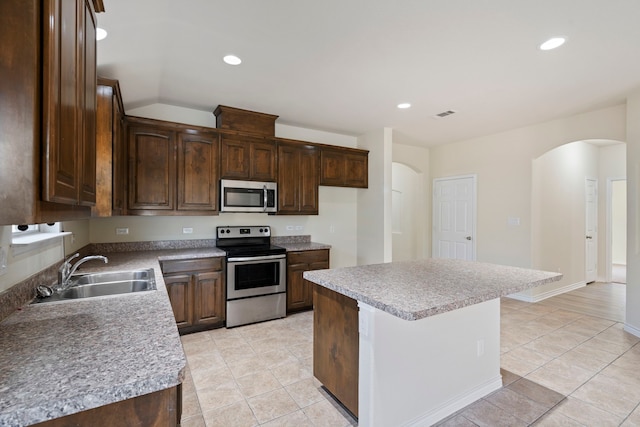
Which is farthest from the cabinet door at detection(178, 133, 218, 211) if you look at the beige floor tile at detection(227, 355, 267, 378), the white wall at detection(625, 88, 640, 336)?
the white wall at detection(625, 88, 640, 336)

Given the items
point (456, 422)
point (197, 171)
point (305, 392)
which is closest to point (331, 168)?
point (197, 171)

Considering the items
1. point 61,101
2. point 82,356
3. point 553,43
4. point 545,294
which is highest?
point 553,43

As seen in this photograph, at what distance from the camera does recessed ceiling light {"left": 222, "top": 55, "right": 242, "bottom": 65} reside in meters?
2.52

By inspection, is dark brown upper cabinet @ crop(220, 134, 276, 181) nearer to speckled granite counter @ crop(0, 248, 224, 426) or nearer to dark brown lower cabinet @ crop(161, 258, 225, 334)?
dark brown lower cabinet @ crop(161, 258, 225, 334)

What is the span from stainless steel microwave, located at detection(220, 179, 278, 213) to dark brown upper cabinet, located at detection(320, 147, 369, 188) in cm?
87

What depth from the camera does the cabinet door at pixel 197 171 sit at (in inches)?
137

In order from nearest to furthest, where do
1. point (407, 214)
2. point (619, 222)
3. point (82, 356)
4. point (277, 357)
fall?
1. point (82, 356)
2. point (277, 357)
3. point (407, 214)
4. point (619, 222)

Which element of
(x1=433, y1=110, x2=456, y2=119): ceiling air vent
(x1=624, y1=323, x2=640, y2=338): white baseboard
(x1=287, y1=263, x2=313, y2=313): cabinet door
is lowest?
(x1=624, y1=323, x2=640, y2=338): white baseboard

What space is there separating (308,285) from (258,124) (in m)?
2.24

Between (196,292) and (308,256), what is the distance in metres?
1.44

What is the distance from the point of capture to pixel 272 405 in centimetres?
217

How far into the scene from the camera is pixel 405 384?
6.10 ft

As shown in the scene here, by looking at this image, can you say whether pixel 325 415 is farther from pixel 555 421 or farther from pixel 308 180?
pixel 308 180

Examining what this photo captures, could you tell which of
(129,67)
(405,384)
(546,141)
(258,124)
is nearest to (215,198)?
(258,124)
